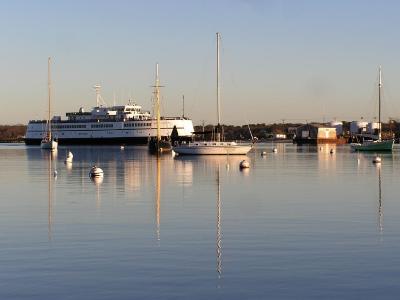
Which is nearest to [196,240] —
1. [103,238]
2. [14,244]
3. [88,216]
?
[103,238]

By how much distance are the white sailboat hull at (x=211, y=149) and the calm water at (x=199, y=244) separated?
6403cm

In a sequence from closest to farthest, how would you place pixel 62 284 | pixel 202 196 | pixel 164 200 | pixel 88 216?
pixel 62 284 < pixel 88 216 < pixel 164 200 < pixel 202 196

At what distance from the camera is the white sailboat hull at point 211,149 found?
109 m

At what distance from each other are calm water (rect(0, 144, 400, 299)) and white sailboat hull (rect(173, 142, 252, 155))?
210ft

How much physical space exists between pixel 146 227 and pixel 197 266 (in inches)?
319

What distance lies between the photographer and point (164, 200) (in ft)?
127

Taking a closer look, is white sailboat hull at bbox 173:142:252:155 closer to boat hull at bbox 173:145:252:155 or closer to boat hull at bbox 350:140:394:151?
boat hull at bbox 173:145:252:155

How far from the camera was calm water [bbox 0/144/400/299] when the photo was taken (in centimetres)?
1769

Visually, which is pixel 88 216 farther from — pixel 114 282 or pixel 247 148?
pixel 247 148

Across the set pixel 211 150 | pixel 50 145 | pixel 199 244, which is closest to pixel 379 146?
pixel 211 150

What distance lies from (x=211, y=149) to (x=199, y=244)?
85.5 meters

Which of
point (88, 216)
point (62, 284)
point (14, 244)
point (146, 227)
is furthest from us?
point (88, 216)

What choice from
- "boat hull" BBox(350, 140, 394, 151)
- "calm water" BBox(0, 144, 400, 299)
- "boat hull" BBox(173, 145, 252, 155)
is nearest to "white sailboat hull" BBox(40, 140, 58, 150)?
"boat hull" BBox(173, 145, 252, 155)

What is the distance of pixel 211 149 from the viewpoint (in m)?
109
